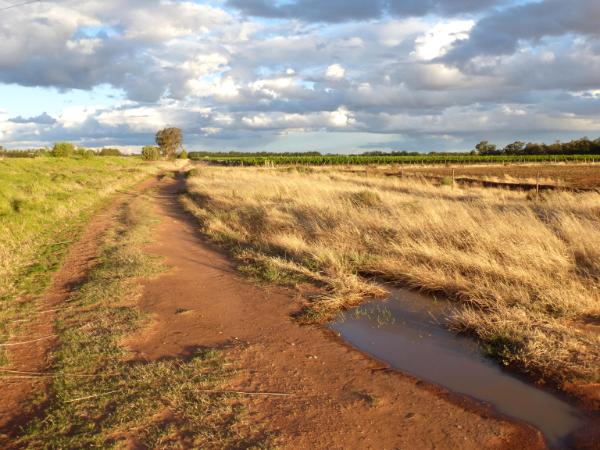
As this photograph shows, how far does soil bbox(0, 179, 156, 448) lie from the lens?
423 centimetres

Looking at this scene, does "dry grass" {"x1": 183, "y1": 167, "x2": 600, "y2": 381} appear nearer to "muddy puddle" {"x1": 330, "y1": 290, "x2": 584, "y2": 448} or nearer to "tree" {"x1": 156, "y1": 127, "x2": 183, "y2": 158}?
"muddy puddle" {"x1": 330, "y1": 290, "x2": 584, "y2": 448}

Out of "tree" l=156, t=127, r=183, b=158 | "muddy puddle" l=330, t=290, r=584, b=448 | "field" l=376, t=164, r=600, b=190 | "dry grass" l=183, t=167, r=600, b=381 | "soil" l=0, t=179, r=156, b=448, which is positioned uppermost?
"tree" l=156, t=127, r=183, b=158

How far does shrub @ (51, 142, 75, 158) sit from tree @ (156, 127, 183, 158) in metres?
52.7

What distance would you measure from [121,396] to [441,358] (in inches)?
127

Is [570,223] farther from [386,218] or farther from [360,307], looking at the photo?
[360,307]

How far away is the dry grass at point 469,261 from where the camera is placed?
5.54 m

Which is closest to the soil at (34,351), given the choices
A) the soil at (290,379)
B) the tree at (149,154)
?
the soil at (290,379)

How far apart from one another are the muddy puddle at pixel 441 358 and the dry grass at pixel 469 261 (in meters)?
0.24

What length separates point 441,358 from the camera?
550 cm

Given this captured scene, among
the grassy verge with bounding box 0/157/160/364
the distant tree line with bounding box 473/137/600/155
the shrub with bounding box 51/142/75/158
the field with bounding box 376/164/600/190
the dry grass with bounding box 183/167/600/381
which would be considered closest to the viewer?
the dry grass with bounding box 183/167/600/381

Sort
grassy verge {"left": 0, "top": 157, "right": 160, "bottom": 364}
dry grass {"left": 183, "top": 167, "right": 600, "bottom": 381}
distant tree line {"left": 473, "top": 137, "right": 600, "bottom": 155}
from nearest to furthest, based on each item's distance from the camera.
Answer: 1. dry grass {"left": 183, "top": 167, "right": 600, "bottom": 381}
2. grassy verge {"left": 0, "top": 157, "right": 160, "bottom": 364}
3. distant tree line {"left": 473, "top": 137, "right": 600, "bottom": 155}

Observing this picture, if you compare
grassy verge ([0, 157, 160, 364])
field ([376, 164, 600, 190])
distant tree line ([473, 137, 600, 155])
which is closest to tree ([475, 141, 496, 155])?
distant tree line ([473, 137, 600, 155])

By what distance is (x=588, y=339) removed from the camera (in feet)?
17.4

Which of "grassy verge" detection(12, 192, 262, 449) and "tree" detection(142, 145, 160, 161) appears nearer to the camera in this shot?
"grassy verge" detection(12, 192, 262, 449)
